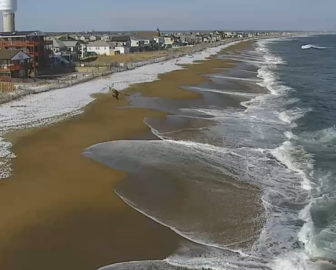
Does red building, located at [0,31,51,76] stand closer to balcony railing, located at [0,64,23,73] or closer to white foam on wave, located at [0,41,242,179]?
balcony railing, located at [0,64,23,73]

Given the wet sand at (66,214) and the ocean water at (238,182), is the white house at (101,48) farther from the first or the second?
the wet sand at (66,214)

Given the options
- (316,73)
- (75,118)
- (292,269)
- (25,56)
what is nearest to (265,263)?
(292,269)

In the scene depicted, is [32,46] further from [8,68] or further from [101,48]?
[101,48]

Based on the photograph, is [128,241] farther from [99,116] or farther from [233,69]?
[233,69]

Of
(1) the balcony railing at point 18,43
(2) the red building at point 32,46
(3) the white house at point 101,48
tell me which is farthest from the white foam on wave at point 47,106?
(3) the white house at point 101,48

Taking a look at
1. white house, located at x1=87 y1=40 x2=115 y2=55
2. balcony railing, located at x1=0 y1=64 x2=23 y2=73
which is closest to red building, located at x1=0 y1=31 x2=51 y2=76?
balcony railing, located at x1=0 y1=64 x2=23 y2=73

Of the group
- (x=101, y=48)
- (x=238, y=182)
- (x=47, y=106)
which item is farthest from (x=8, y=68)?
(x=101, y=48)
